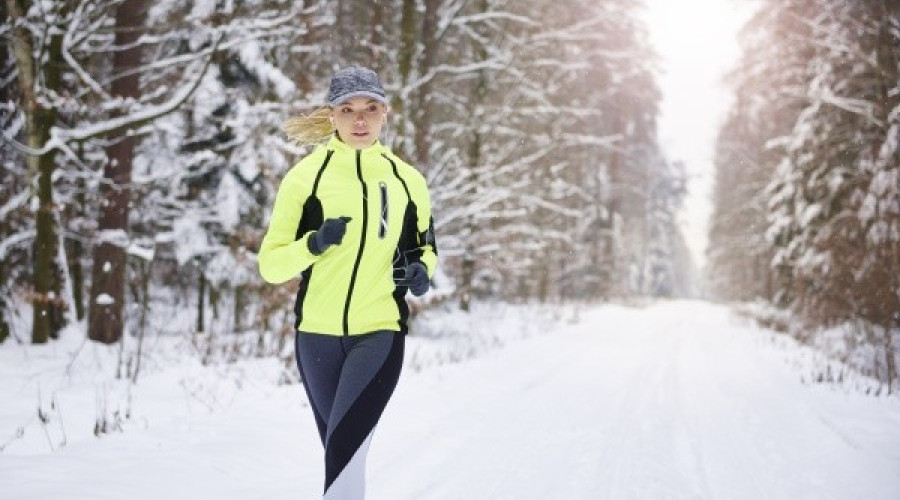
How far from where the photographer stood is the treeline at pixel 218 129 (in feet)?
27.6

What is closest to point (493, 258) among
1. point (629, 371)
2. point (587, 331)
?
point (587, 331)

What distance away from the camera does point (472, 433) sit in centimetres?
548

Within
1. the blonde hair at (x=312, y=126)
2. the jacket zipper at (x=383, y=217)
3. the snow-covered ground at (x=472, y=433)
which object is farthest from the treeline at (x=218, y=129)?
the jacket zipper at (x=383, y=217)

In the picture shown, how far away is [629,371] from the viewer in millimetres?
8984

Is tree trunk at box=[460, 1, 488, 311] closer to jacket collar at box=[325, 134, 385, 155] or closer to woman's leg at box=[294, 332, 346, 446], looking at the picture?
jacket collar at box=[325, 134, 385, 155]

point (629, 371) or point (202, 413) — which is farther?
point (629, 371)

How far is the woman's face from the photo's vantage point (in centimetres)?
265

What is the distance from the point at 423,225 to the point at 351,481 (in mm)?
1144

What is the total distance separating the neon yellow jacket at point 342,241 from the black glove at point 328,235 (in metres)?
0.11

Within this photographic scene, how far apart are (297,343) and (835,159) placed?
14.8 meters

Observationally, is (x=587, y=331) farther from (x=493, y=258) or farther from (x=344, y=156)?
(x=344, y=156)

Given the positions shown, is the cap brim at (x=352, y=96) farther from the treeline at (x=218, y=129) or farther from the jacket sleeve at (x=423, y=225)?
the treeline at (x=218, y=129)

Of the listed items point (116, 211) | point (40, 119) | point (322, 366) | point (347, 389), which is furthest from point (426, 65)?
point (347, 389)

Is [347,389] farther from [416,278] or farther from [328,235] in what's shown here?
[328,235]
